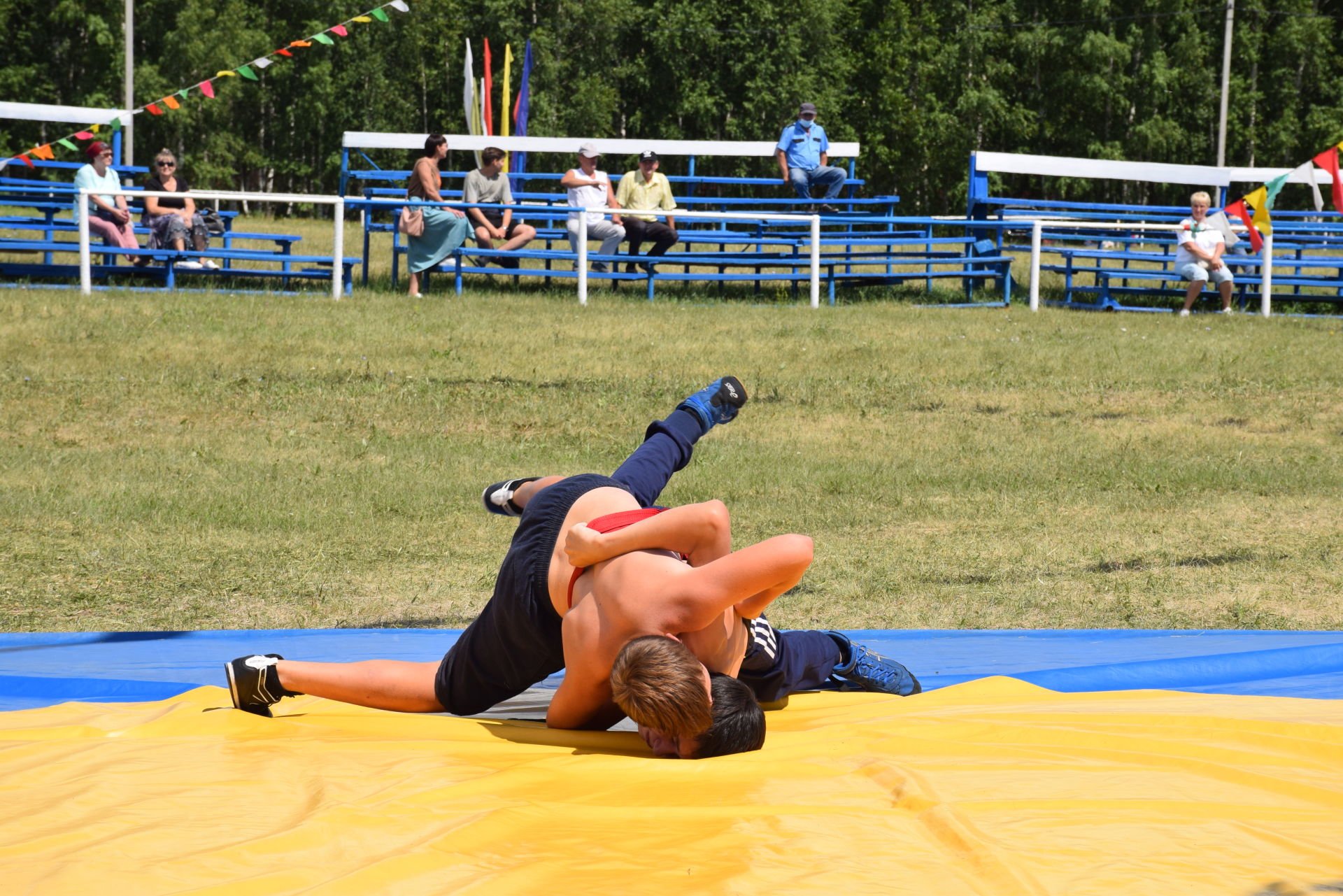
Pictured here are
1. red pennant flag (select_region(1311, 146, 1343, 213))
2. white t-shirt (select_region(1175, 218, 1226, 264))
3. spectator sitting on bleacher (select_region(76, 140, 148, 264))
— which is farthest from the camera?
white t-shirt (select_region(1175, 218, 1226, 264))

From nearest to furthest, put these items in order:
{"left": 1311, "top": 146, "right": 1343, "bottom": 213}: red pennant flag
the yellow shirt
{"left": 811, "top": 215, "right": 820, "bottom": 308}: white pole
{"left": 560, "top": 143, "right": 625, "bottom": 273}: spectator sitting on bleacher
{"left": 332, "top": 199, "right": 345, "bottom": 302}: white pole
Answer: {"left": 1311, "top": 146, "right": 1343, "bottom": 213}: red pennant flag < {"left": 332, "top": 199, "right": 345, "bottom": 302}: white pole < {"left": 811, "top": 215, "right": 820, "bottom": 308}: white pole < {"left": 560, "top": 143, "right": 625, "bottom": 273}: spectator sitting on bleacher < the yellow shirt

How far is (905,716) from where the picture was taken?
3.71 meters

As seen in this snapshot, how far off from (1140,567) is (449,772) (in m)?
4.12

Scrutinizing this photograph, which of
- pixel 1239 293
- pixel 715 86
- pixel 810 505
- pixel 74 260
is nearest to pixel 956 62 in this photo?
pixel 715 86

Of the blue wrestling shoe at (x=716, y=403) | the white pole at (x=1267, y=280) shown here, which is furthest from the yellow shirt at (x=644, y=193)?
the blue wrestling shoe at (x=716, y=403)

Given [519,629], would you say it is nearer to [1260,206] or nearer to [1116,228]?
[1260,206]

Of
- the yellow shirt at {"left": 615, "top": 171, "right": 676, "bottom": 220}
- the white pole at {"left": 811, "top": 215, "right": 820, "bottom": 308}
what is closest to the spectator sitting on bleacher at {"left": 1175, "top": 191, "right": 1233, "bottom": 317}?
the white pole at {"left": 811, "top": 215, "right": 820, "bottom": 308}

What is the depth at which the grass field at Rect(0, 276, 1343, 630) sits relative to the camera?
6.00 meters

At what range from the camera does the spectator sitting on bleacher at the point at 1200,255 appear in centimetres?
1401

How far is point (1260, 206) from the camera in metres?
11.3

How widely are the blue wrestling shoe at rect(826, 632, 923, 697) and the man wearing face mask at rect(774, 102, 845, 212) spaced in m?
13.1

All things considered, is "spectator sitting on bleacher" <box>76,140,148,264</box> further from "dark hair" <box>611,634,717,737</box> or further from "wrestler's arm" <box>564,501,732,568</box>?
"dark hair" <box>611,634,717,737</box>

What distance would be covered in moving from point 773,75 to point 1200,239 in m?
26.0

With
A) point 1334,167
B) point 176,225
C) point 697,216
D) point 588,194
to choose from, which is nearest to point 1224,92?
point 588,194
